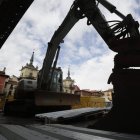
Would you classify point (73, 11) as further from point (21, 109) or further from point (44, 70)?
point (21, 109)

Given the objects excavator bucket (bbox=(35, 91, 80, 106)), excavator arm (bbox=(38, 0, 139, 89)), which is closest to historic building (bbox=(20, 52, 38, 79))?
excavator bucket (bbox=(35, 91, 80, 106))

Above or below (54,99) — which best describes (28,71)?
above

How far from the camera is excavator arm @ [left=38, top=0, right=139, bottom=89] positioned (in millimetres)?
4828

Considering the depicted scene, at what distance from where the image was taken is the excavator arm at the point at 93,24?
4.83 m

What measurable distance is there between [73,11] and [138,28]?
2.55 metres

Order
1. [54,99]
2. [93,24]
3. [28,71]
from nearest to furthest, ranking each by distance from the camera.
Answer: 1. [93,24]
2. [54,99]
3. [28,71]

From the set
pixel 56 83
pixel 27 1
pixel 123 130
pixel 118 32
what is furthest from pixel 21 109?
pixel 123 130

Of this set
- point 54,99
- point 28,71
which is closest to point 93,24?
point 54,99

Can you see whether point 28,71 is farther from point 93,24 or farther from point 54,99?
point 93,24

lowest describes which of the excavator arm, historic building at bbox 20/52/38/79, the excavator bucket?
the excavator bucket

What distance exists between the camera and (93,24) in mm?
5594

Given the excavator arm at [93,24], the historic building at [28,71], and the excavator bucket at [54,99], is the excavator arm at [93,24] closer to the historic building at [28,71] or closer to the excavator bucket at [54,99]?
the excavator bucket at [54,99]

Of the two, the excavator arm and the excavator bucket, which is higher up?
the excavator arm

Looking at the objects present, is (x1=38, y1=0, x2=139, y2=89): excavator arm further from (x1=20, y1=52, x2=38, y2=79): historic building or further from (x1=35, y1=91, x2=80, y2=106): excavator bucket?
(x1=20, y1=52, x2=38, y2=79): historic building
